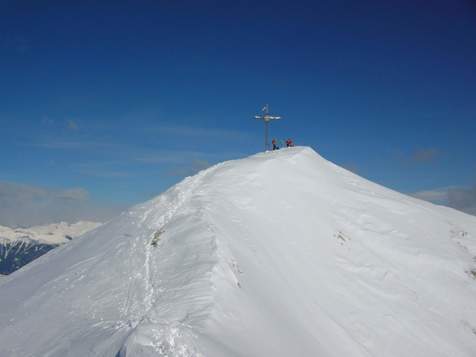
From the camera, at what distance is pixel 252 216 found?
816 inches

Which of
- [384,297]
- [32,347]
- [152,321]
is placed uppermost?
[152,321]

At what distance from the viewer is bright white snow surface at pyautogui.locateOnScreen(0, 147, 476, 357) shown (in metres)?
11.4

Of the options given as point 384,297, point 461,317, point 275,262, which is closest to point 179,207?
point 275,262

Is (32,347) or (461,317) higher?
(32,347)

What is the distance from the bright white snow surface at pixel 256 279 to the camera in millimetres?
11383

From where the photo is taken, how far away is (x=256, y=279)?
48.7 ft

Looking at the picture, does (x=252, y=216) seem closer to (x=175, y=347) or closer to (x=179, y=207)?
(x=179, y=207)

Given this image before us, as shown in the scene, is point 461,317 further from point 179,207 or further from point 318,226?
point 179,207

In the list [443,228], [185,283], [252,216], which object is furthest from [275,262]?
[443,228]

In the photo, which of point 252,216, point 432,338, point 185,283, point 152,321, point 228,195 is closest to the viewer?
point 152,321

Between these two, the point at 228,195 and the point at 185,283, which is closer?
the point at 185,283

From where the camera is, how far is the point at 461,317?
18609 millimetres

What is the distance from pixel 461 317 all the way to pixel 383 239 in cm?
559

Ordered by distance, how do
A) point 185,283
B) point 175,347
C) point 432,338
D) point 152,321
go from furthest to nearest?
point 432,338 → point 185,283 → point 152,321 → point 175,347
